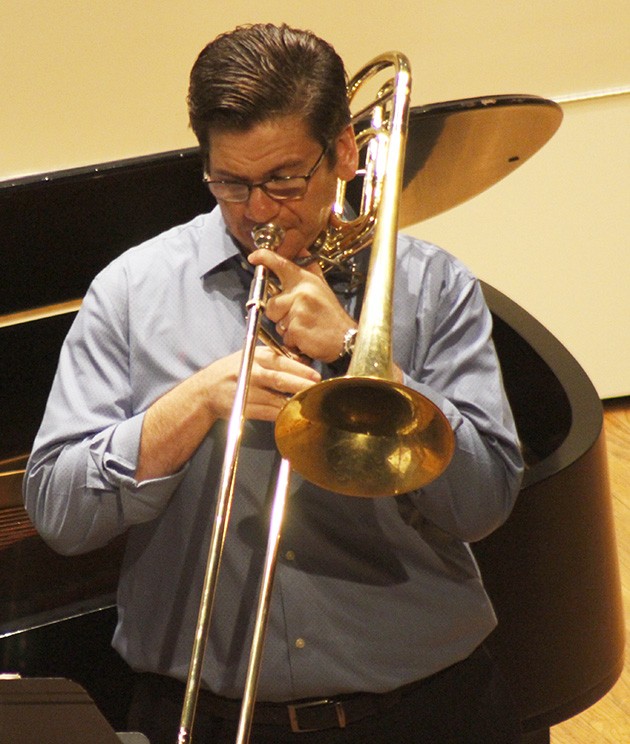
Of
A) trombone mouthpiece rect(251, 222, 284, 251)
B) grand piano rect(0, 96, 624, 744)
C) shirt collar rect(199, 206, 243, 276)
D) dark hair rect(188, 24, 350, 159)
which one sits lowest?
grand piano rect(0, 96, 624, 744)

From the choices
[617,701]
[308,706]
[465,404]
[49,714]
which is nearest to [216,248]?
[465,404]

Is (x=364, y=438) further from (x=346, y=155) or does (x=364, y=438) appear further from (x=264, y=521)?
(x=346, y=155)

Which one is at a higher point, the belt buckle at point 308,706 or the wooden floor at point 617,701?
the belt buckle at point 308,706

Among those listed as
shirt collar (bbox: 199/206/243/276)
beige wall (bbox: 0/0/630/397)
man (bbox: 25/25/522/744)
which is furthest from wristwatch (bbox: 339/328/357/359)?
beige wall (bbox: 0/0/630/397)

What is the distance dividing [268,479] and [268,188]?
→ 397 millimetres

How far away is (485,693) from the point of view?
1.76m

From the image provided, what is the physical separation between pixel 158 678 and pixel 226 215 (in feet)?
2.15

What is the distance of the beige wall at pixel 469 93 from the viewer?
3.16 meters

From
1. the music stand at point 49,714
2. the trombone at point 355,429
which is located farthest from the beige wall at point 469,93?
the music stand at point 49,714

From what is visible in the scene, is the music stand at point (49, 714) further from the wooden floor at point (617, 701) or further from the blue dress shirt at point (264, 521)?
the wooden floor at point (617, 701)

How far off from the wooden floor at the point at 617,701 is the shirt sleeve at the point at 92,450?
146 centimetres

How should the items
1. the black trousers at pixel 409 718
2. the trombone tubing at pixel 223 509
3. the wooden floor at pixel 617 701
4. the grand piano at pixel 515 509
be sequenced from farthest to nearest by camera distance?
1. the wooden floor at pixel 617 701
2. the grand piano at pixel 515 509
3. the black trousers at pixel 409 718
4. the trombone tubing at pixel 223 509

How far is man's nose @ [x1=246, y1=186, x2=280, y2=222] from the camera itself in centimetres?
161

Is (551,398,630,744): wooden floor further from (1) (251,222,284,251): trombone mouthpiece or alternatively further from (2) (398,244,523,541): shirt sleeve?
(1) (251,222,284,251): trombone mouthpiece
